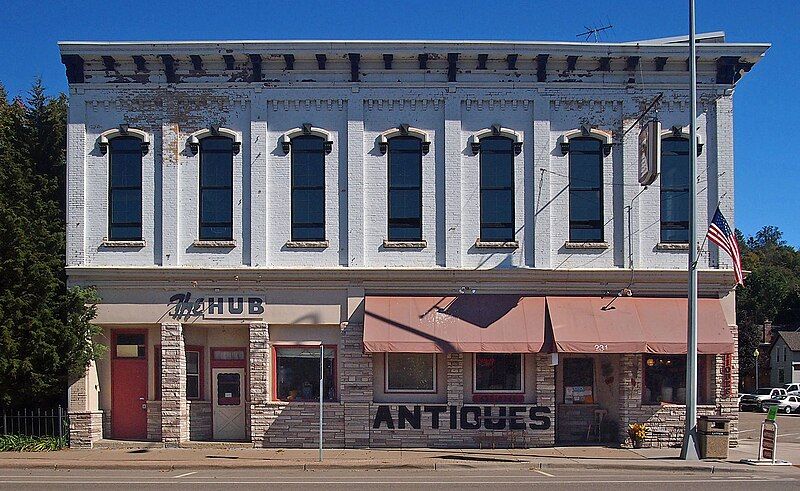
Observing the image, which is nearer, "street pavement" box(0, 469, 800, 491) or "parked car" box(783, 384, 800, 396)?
"street pavement" box(0, 469, 800, 491)

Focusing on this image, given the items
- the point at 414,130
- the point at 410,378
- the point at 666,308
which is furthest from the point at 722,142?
the point at 410,378

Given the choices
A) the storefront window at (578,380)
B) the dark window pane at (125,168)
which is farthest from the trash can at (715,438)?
the dark window pane at (125,168)

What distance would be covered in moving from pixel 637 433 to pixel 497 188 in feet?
24.4

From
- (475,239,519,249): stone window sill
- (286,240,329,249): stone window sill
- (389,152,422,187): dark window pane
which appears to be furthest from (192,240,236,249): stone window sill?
(475,239,519,249): stone window sill

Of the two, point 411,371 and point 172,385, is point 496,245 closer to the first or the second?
point 411,371

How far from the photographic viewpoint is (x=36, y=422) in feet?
73.9

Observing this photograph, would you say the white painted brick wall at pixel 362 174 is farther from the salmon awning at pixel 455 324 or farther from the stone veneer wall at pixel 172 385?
the stone veneer wall at pixel 172 385

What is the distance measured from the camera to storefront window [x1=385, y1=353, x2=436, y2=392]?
883 inches

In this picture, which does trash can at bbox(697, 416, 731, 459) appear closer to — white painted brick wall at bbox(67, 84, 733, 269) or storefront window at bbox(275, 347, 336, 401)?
white painted brick wall at bbox(67, 84, 733, 269)

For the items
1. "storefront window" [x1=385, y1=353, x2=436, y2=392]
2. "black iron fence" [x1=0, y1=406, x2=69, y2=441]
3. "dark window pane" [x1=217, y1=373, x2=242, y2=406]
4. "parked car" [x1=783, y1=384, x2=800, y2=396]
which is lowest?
"parked car" [x1=783, y1=384, x2=800, y2=396]

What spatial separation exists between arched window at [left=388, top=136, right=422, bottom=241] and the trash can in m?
8.63

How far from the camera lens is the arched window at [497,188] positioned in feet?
74.6

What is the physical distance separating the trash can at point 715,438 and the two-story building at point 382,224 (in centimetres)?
242

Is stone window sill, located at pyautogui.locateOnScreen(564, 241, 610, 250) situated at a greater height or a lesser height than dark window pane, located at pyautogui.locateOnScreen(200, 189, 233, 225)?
lesser
